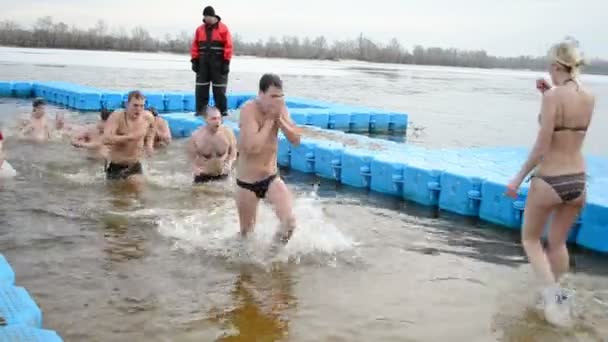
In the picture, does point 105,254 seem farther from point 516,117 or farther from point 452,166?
point 516,117

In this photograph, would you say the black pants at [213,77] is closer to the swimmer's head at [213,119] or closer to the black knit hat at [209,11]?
the black knit hat at [209,11]

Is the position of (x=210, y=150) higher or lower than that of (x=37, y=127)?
higher

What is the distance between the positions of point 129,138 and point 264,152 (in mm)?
3089

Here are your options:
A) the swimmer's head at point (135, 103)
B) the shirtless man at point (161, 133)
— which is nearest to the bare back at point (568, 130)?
the swimmer's head at point (135, 103)

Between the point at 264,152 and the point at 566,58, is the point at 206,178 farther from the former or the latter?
the point at 566,58

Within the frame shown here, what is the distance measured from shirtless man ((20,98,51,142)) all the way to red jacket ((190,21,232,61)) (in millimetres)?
2963

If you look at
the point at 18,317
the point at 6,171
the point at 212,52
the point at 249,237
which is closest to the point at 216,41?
the point at 212,52

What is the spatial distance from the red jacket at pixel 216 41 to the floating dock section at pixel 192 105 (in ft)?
13.4

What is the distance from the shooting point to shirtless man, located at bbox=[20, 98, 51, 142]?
1192 cm

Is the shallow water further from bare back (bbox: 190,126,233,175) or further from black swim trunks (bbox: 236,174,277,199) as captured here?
black swim trunks (bbox: 236,174,277,199)

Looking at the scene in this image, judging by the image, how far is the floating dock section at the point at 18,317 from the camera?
10.8 ft

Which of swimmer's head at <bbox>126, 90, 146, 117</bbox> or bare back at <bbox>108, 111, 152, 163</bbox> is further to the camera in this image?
bare back at <bbox>108, 111, 152, 163</bbox>

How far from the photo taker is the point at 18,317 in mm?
3588

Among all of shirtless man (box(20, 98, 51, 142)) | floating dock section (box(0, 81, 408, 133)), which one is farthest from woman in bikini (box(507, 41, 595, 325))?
floating dock section (box(0, 81, 408, 133))
